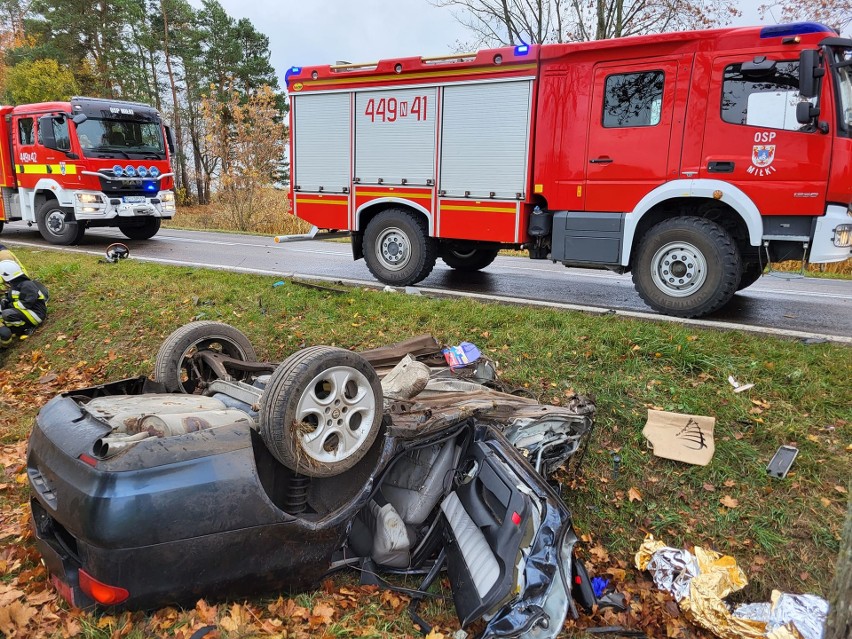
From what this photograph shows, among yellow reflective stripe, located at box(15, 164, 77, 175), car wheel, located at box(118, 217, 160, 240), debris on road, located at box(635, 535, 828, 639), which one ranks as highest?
yellow reflective stripe, located at box(15, 164, 77, 175)

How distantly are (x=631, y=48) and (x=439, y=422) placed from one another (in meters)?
5.15

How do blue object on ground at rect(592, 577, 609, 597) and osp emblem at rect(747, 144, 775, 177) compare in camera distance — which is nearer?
blue object on ground at rect(592, 577, 609, 597)

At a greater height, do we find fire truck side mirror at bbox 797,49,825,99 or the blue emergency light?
the blue emergency light

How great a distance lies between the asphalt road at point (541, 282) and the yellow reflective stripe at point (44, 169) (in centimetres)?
151

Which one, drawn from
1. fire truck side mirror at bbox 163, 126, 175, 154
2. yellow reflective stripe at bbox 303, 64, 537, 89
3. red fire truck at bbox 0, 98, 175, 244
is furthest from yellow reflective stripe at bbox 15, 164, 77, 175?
yellow reflective stripe at bbox 303, 64, 537, 89

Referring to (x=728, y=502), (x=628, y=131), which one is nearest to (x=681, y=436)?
(x=728, y=502)

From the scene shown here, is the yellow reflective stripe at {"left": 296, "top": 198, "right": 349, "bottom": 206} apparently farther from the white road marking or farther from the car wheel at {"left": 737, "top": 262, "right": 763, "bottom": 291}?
the car wheel at {"left": 737, "top": 262, "right": 763, "bottom": 291}

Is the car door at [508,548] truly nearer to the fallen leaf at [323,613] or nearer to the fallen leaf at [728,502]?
the fallen leaf at [323,613]

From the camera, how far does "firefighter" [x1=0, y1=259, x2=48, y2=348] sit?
280 inches

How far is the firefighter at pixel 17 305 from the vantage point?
712 cm

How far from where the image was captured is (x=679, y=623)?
3.32 m

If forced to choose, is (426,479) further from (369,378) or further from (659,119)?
(659,119)

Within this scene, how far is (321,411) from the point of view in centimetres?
306

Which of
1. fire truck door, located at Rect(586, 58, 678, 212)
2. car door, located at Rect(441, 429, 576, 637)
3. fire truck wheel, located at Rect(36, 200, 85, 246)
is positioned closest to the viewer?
car door, located at Rect(441, 429, 576, 637)
